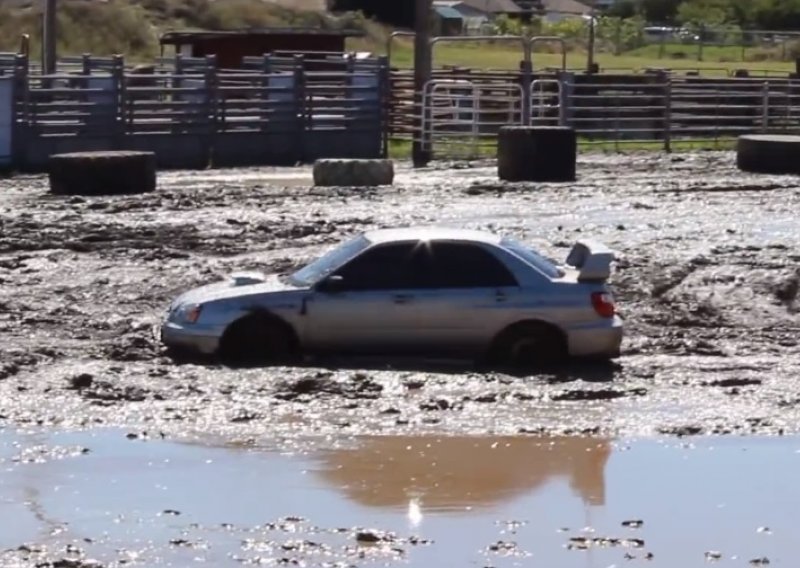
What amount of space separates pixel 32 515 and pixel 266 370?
13.6ft

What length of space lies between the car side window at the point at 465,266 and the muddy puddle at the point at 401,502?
2.35m

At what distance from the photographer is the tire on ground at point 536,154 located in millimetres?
29203

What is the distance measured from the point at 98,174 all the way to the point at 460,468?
632 inches

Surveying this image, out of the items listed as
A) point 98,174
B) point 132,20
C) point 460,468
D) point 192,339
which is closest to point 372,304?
point 192,339

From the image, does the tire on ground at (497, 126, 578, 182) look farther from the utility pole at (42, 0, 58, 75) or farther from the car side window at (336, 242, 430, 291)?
the car side window at (336, 242, 430, 291)

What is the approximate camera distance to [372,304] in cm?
1396

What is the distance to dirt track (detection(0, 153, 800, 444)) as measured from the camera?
1255 cm

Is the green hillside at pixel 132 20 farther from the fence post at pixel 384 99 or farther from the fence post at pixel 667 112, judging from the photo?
the fence post at pixel 667 112

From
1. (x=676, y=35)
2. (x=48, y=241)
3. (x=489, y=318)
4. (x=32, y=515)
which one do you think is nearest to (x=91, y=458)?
(x=32, y=515)

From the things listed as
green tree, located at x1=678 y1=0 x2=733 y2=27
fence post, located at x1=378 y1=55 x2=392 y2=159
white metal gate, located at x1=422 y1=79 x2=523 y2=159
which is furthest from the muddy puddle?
green tree, located at x1=678 y1=0 x2=733 y2=27

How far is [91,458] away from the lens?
439 inches

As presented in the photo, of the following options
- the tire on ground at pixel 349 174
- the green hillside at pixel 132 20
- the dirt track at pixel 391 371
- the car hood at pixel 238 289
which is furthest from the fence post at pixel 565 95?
the green hillside at pixel 132 20

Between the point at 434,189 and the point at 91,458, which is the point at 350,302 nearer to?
the point at 91,458

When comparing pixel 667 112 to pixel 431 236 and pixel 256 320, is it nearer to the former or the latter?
pixel 431 236
